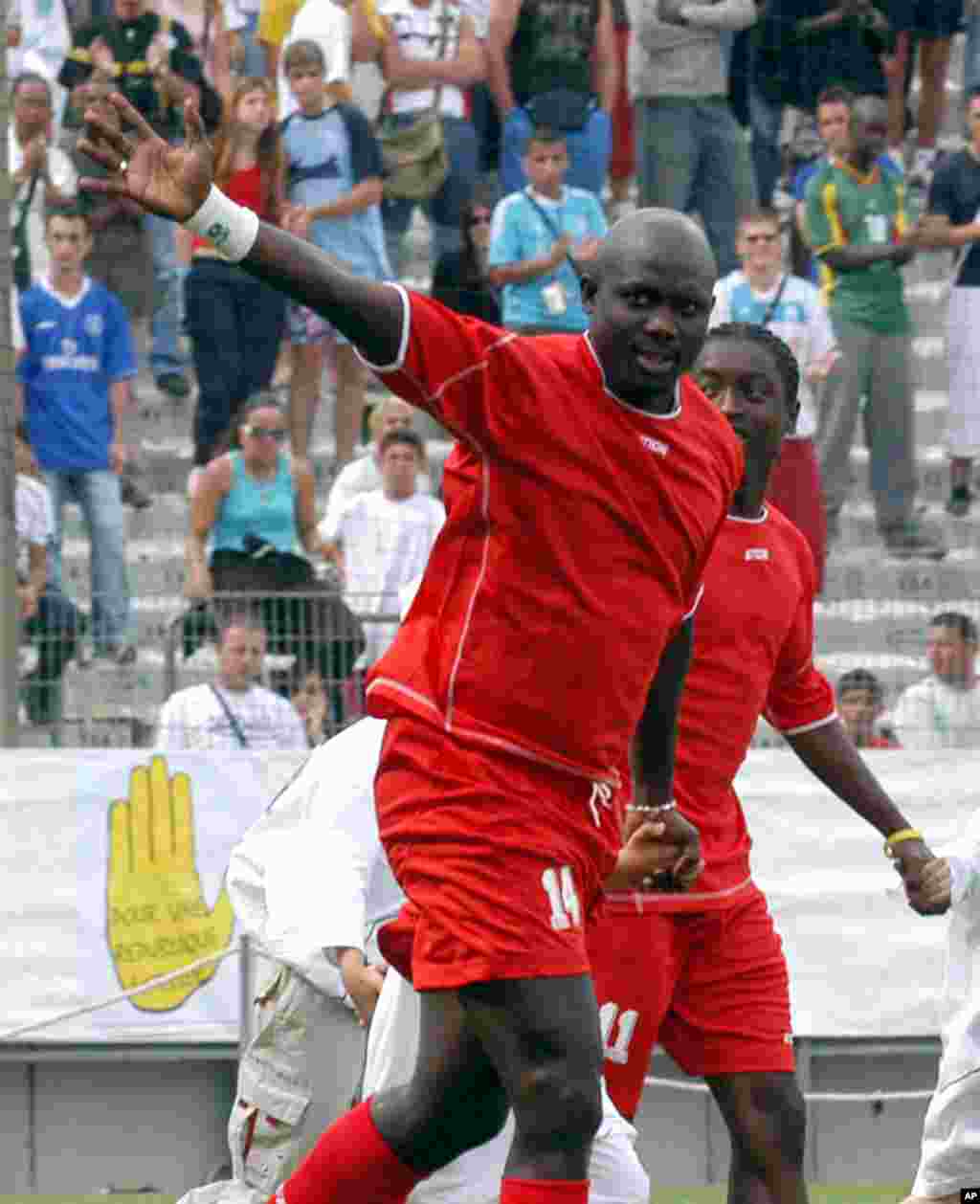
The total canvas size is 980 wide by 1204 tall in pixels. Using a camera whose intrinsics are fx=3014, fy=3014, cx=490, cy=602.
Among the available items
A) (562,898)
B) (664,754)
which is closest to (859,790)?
(664,754)

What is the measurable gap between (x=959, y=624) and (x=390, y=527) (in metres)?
2.38

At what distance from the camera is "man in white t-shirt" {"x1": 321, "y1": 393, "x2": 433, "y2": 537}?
11930mm

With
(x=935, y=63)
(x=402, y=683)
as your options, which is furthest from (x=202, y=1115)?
(x=935, y=63)

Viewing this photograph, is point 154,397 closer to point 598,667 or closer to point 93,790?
point 93,790

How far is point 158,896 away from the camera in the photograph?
10.2 meters

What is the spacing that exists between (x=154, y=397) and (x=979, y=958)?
7.50 meters

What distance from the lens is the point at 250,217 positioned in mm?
4660

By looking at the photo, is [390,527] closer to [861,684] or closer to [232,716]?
[232,716]

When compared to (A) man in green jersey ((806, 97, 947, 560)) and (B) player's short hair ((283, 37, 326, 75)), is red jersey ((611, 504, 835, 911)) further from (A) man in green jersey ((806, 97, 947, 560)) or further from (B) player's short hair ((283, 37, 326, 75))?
(B) player's short hair ((283, 37, 326, 75))

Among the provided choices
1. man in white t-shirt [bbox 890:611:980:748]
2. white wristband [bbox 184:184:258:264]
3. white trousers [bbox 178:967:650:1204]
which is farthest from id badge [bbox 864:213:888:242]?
white wristband [bbox 184:184:258:264]

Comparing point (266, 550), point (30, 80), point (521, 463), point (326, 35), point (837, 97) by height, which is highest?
point (326, 35)

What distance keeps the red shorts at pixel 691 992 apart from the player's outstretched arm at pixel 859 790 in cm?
38

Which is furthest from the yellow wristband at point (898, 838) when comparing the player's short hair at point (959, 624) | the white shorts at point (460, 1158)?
the player's short hair at point (959, 624)

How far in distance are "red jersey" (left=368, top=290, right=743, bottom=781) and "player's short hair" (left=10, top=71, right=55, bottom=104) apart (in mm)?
9181
